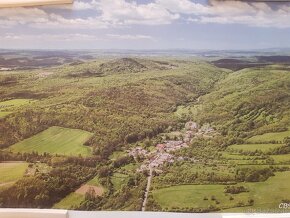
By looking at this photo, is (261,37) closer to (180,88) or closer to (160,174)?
(180,88)

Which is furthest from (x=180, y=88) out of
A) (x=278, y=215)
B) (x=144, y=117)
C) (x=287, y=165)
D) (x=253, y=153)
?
(x=278, y=215)

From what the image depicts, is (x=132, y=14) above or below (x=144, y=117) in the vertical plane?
above

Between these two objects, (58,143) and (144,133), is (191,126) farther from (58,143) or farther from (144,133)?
(58,143)

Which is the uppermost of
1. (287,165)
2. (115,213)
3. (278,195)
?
(287,165)

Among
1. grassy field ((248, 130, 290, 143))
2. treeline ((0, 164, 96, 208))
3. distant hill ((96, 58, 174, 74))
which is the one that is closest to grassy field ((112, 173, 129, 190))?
treeline ((0, 164, 96, 208))

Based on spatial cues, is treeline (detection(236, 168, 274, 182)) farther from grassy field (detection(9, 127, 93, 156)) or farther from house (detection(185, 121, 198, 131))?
grassy field (detection(9, 127, 93, 156))

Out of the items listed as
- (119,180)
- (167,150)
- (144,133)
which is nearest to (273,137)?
(167,150)
